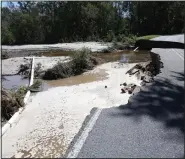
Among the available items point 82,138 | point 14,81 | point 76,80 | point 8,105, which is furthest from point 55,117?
point 14,81

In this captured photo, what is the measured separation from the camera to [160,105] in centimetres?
635

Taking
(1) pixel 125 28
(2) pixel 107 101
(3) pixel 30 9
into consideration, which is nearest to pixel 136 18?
(1) pixel 125 28

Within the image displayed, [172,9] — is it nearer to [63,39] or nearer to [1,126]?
[63,39]

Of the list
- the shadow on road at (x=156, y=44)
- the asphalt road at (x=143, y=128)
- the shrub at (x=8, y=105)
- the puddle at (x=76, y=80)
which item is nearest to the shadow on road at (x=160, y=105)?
the asphalt road at (x=143, y=128)

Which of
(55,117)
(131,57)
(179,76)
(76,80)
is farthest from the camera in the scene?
(131,57)

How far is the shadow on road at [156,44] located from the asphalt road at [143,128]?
8.28m

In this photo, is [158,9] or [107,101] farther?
[158,9]

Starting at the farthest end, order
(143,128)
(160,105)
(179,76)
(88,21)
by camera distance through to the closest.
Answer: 1. (88,21)
2. (179,76)
3. (160,105)
4. (143,128)

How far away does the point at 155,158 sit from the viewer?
4.07 metres

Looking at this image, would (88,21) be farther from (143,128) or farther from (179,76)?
(143,128)

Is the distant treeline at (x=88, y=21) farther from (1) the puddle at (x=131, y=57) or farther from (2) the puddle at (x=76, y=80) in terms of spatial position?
(2) the puddle at (x=76, y=80)

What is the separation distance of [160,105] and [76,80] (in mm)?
6031

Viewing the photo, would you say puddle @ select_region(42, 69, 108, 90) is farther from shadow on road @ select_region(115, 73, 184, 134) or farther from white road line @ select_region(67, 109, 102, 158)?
white road line @ select_region(67, 109, 102, 158)

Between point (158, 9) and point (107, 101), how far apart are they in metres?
27.5
